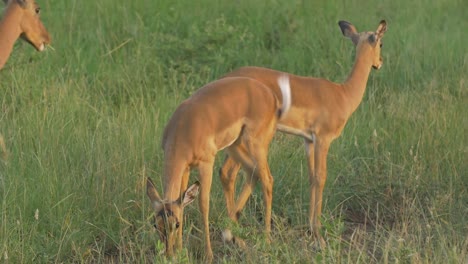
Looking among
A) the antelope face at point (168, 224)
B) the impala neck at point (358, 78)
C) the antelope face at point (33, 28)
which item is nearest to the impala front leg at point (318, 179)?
the impala neck at point (358, 78)

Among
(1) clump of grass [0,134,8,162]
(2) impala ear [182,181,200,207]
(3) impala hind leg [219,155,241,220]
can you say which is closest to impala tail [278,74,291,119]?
(3) impala hind leg [219,155,241,220]

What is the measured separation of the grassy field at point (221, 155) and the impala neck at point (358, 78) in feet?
0.90

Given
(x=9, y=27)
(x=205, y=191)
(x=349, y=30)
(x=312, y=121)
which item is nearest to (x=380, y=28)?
(x=349, y=30)

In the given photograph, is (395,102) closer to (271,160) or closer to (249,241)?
(271,160)

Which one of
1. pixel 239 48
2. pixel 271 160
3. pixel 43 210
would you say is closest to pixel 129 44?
pixel 239 48

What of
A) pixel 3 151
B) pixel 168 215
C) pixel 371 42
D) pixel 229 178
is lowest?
pixel 229 178

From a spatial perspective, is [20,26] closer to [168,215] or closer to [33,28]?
[33,28]

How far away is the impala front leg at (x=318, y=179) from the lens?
647 cm

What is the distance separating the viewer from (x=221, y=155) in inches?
282

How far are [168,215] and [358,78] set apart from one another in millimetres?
2147

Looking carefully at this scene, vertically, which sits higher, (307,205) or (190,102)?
(190,102)

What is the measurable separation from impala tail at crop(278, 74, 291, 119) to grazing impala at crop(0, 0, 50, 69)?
176 centimetres

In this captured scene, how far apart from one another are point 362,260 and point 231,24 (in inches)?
186

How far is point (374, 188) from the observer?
687 centimetres
